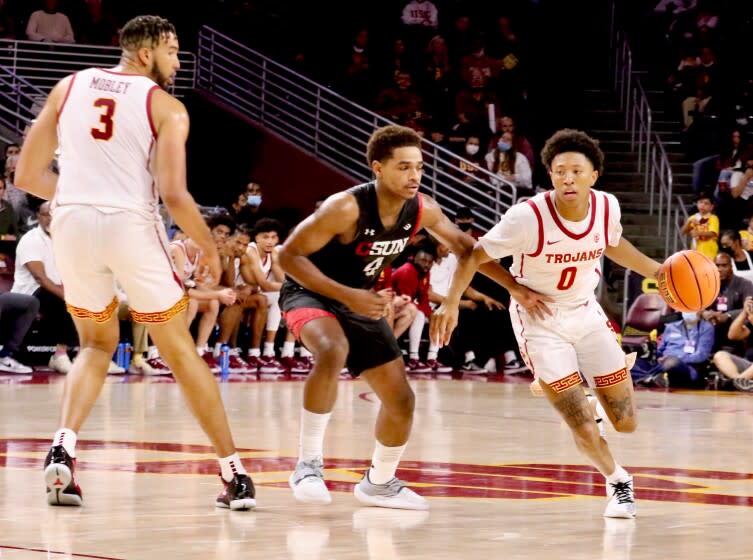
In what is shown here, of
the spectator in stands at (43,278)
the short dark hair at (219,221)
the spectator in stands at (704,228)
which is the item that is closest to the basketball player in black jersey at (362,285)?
the spectator in stands at (43,278)

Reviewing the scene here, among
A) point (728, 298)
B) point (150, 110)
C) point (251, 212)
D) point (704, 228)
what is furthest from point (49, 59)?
point (150, 110)

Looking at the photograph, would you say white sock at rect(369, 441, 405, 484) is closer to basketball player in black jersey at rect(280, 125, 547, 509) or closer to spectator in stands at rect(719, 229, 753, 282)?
basketball player in black jersey at rect(280, 125, 547, 509)

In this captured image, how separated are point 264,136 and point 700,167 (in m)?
5.99

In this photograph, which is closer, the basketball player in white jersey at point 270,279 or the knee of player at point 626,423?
the knee of player at point 626,423

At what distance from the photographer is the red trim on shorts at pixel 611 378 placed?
654 centimetres

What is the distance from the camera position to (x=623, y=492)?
5.95m

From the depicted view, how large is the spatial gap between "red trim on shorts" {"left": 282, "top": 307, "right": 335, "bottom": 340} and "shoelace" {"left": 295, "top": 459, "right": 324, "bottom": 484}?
585 millimetres

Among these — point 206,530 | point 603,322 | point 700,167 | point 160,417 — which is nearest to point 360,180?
point 700,167

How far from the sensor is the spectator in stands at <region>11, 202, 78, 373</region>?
14.2 m

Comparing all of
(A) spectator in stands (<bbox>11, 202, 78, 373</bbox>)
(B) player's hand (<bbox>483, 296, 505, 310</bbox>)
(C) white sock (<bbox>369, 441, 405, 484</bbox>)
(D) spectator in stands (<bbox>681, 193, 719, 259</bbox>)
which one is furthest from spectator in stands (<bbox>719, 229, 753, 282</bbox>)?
(C) white sock (<bbox>369, 441, 405, 484</bbox>)

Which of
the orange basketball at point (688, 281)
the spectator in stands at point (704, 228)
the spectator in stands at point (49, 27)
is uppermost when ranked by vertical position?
the spectator in stands at point (49, 27)

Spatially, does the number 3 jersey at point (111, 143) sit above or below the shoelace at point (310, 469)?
above

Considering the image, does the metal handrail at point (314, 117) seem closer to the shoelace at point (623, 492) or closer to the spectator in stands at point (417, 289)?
the spectator in stands at point (417, 289)

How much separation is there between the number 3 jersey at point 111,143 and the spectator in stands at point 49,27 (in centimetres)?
1392
